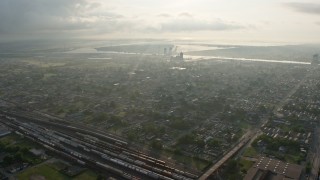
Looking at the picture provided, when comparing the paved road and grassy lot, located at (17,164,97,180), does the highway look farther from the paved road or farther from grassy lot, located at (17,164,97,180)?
grassy lot, located at (17,164,97,180)

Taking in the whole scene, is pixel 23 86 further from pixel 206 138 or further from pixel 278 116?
pixel 278 116

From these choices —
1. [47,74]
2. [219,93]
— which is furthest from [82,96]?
[47,74]

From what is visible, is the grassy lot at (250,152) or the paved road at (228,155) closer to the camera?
the paved road at (228,155)

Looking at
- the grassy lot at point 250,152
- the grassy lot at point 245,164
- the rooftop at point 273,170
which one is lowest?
the grassy lot at point 245,164

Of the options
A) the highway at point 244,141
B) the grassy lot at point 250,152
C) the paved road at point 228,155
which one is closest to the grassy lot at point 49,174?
the paved road at point 228,155

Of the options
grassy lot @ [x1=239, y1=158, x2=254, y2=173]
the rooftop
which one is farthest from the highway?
the rooftop

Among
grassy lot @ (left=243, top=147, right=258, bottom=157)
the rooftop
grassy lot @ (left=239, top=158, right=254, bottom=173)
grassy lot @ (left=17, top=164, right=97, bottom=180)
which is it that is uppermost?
the rooftop

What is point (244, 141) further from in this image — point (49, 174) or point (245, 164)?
point (49, 174)

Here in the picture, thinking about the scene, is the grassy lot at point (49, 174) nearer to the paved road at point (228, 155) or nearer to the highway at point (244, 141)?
the paved road at point (228, 155)
